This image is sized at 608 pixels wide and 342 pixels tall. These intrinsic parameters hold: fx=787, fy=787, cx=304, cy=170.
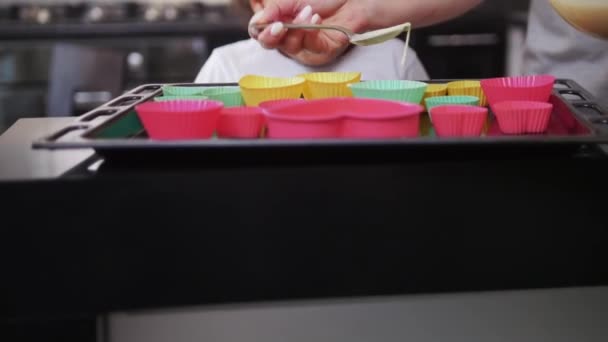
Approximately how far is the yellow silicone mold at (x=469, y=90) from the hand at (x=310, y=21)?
0.31 metres

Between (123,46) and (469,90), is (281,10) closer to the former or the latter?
(469,90)

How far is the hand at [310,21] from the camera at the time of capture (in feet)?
4.10

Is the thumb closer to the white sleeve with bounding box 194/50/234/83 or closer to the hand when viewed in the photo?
the hand

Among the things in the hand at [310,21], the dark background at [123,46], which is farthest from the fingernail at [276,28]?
the dark background at [123,46]

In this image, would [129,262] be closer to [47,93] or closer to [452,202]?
[452,202]

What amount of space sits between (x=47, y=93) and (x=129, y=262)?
2587mm

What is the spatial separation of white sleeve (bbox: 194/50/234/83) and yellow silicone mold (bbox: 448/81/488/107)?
0.66 metres

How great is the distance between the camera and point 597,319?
92cm

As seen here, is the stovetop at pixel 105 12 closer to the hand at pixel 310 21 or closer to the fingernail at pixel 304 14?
the hand at pixel 310 21

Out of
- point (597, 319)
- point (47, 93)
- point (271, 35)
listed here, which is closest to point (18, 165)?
point (271, 35)

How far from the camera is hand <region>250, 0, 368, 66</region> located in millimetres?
1250

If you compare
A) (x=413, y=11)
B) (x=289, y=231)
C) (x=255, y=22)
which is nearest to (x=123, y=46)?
(x=413, y=11)

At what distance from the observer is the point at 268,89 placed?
971 millimetres

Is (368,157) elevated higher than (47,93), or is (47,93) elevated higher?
(368,157)
